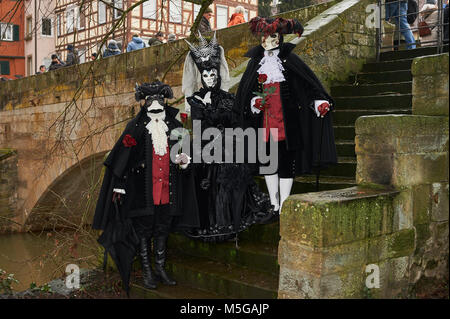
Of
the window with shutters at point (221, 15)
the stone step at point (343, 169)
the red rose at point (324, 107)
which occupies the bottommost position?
the stone step at point (343, 169)

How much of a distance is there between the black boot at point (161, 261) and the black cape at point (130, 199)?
0.17 m

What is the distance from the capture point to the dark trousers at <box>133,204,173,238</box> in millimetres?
4574

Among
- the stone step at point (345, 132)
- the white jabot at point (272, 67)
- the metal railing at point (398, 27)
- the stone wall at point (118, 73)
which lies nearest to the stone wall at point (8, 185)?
the stone wall at point (118, 73)

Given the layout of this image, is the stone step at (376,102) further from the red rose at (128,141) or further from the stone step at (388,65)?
the red rose at (128,141)

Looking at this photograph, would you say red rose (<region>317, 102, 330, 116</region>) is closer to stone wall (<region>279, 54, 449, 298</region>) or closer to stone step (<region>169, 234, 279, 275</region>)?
stone wall (<region>279, 54, 449, 298</region>)

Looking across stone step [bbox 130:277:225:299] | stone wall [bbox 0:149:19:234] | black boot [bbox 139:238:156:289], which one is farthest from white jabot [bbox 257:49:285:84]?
stone wall [bbox 0:149:19:234]

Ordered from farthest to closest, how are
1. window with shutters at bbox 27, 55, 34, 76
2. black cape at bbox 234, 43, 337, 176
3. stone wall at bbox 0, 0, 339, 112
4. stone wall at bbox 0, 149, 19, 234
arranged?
window with shutters at bbox 27, 55, 34, 76 → stone wall at bbox 0, 149, 19, 234 → stone wall at bbox 0, 0, 339, 112 → black cape at bbox 234, 43, 337, 176

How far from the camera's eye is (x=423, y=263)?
3.96 m

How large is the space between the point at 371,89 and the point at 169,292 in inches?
134

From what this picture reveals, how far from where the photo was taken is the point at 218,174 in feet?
15.3

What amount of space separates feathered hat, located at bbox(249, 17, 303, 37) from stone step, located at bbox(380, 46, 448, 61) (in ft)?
8.96

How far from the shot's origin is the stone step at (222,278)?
4.09 meters

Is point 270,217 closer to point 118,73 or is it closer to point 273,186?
point 273,186
